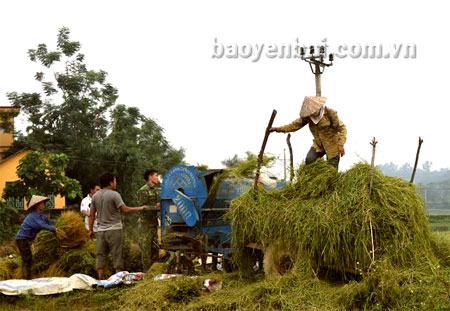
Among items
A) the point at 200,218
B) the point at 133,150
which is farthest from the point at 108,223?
the point at 133,150

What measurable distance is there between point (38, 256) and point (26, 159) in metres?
12.9

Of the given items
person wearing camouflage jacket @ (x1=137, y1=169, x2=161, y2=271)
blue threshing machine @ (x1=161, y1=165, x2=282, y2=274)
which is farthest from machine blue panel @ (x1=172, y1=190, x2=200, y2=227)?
person wearing camouflage jacket @ (x1=137, y1=169, x2=161, y2=271)

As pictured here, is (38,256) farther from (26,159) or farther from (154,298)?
(26,159)

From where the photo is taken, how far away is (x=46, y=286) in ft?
25.8

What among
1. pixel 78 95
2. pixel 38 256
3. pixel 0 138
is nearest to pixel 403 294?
pixel 38 256

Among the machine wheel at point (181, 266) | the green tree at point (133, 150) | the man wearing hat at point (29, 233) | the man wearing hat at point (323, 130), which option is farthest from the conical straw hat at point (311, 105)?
the green tree at point (133, 150)

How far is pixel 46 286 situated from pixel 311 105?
444 cm

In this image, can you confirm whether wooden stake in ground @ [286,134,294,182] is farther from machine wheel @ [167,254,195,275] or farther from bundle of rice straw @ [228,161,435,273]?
machine wheel @ [167,254,195,275]

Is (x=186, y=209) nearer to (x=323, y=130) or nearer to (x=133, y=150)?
(x=323, y=130)

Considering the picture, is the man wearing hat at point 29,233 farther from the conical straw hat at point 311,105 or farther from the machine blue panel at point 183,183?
the conical straw hat at point 311,105

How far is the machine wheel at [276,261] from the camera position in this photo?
666 cm

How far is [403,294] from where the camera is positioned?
5.35 m

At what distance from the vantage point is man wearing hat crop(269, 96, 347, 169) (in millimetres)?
7164

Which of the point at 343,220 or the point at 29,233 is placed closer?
the point at 343,220
